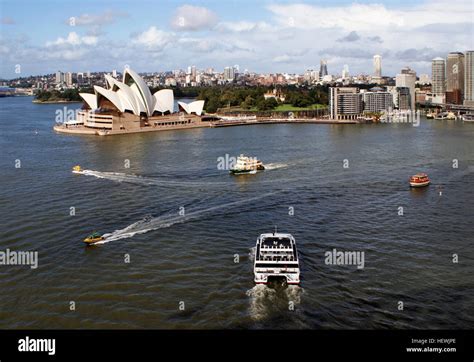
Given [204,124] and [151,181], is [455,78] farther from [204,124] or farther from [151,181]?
[151,181]

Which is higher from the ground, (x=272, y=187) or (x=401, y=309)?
(x=272, y=187)

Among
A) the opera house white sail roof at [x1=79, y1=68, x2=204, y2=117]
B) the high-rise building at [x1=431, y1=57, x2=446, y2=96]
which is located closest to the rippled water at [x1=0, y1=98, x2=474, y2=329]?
the opera house white sail roof at [x1=79, y1=68, x2=204, y2=117]

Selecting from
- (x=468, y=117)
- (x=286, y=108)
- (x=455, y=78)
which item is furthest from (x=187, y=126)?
(x=455, y=78)

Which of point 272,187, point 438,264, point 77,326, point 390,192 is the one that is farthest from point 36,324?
point 390,192

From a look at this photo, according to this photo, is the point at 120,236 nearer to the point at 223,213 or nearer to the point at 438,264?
the point at 223,213

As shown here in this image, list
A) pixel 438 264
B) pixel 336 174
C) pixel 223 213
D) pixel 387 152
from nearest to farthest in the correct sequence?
pixel 438 264 → pixel 223 213 → pixel 336 174 → pixel 387 152

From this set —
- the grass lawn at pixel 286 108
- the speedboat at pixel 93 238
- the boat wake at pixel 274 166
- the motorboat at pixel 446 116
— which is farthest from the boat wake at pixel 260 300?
the motorboat at pixel 446 116

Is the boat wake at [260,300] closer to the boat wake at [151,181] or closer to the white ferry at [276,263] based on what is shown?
the white ferry at [276,263]
